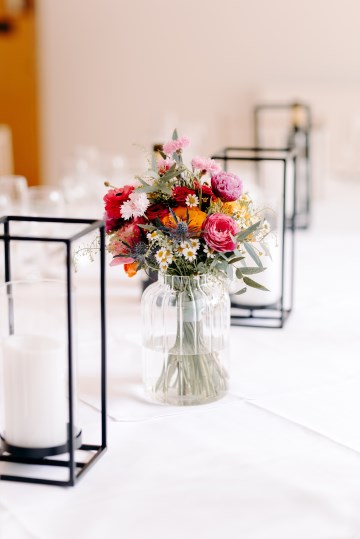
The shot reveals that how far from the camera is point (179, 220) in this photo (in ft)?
4.58

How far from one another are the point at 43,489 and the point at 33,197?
4.00 feet

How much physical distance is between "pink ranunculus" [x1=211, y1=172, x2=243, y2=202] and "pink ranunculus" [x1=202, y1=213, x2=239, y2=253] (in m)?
0.05

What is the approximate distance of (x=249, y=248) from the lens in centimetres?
142

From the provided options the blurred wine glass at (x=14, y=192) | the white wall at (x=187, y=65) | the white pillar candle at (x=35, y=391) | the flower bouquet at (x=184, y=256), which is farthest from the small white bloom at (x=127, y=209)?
the white wall at (x=187, y=65)

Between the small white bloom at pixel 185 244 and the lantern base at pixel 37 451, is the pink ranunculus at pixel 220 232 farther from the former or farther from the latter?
the lantern base at pixel 37 451

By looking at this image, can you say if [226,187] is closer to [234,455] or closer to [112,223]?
[112,223]

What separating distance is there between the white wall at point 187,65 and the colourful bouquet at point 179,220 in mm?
2742

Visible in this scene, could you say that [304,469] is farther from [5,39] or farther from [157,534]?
[5,39]

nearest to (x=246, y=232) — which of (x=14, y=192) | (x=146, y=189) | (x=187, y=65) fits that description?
(x=146, y=189)

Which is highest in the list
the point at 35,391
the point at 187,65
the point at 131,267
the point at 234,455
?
the point at 187,65

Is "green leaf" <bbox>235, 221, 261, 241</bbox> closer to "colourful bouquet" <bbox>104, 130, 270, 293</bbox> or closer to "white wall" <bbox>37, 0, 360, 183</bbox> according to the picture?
"colourful bouquet" <bbox>104, 130, 270, 293</bbox>

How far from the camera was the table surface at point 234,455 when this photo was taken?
110cm

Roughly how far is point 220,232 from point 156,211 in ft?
0.41

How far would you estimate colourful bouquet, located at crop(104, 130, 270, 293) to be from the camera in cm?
138
